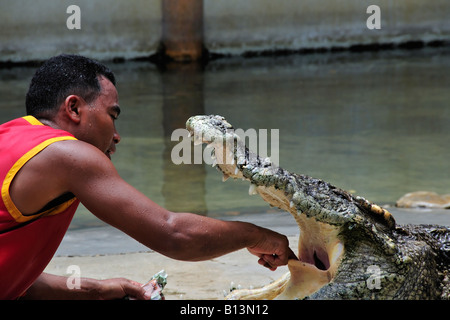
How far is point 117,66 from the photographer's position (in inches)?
459

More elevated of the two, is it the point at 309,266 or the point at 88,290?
the point at 309,266

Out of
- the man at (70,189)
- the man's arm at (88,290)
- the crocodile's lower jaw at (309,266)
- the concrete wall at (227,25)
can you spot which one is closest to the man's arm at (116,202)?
the man at (70,189)

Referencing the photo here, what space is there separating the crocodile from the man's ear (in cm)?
39

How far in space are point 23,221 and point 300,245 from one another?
1035 mm

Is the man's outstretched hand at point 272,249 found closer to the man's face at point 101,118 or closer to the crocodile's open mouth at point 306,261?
the crocodile's open mouth at point 306,261

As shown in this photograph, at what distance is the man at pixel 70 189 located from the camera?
193cm

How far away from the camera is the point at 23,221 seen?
2008mm

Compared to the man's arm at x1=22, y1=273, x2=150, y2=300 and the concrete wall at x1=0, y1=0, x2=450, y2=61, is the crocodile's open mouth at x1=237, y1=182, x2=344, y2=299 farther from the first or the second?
the concrete wall at x1=0, y1=0, x2=450, y2=61

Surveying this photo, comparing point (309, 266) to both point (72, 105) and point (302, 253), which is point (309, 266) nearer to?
point (302, 253)

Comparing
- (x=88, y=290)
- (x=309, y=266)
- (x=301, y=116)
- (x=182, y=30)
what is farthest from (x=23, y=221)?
(x=182, y=30)

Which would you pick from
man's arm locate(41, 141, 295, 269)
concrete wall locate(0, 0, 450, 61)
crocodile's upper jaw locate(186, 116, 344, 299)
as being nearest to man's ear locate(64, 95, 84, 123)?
man's arm locate(41, 141, 295, 269)

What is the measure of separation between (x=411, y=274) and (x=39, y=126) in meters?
1.38
